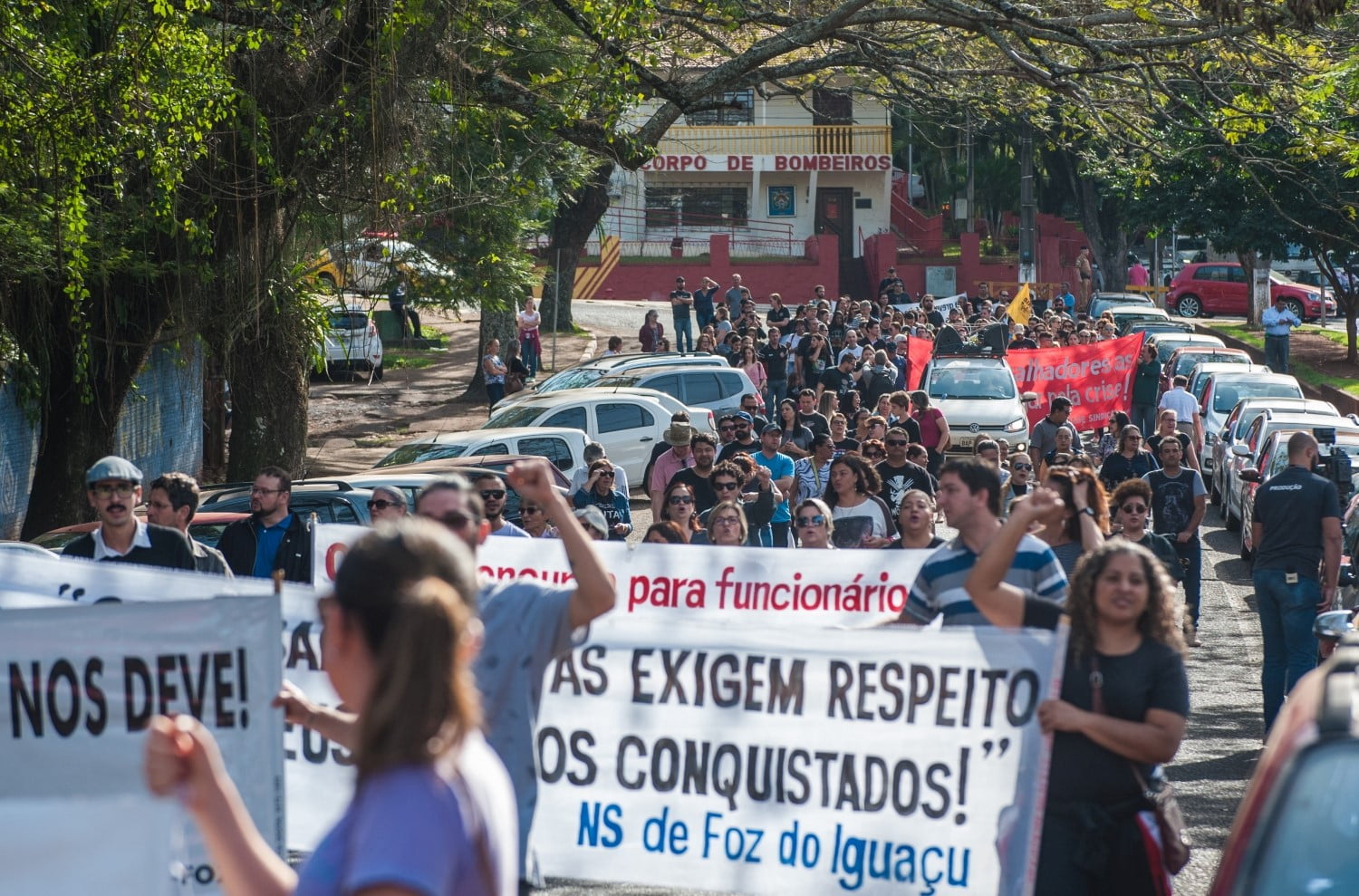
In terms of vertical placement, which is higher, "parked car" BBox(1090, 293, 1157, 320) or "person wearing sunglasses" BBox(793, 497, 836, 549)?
"parked car" BBox(1090, 293, 1157, 320)

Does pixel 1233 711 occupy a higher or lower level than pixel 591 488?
lower

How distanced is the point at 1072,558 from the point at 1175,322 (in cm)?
3213

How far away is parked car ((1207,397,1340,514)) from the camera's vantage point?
21516 mm

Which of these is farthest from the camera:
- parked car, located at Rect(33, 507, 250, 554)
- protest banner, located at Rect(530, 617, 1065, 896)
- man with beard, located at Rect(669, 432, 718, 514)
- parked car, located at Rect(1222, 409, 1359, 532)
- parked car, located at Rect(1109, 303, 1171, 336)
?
parked car, located at Rect(1109, 303, 1171, 336)

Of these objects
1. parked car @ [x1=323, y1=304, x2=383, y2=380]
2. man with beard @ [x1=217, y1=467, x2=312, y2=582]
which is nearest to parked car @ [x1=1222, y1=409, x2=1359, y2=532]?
man with beard @ [x1=217, y1=467, x2=312, y2=582]

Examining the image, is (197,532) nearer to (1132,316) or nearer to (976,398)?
(976,398)

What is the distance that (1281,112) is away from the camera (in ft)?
49.7

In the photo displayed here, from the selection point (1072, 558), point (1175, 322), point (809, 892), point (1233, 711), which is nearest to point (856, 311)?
point (1175, 322)

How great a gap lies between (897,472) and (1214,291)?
42872mm

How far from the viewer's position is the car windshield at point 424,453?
18.4 metres

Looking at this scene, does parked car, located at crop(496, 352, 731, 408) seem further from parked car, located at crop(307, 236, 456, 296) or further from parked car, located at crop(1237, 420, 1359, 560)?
parked car, located at crop(1237, 420, 1359, 560)

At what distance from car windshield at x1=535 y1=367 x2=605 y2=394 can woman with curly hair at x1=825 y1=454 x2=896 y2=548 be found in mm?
14748

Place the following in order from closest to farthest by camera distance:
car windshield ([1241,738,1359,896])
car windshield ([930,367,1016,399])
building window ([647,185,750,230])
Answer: car windshield ([1241,738,1359,896]) → car windshield ([930,367,1016,399]) → building window ([647,185,750,230])

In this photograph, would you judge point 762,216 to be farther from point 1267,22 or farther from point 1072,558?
point 1072,558
